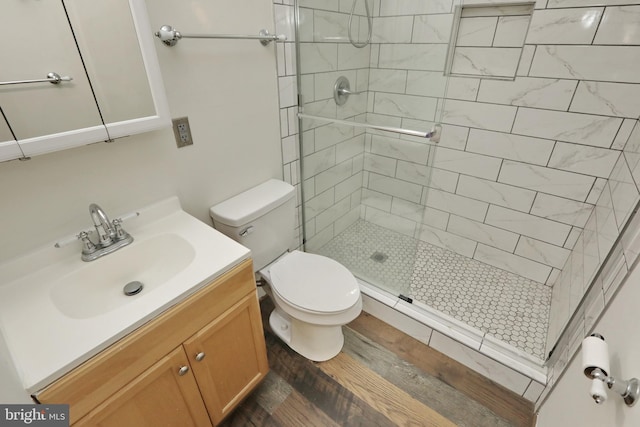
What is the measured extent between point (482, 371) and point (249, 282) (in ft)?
4.13

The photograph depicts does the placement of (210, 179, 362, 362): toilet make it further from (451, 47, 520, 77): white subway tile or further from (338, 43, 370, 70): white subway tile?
(451, 47, 520, 77): white subway tile

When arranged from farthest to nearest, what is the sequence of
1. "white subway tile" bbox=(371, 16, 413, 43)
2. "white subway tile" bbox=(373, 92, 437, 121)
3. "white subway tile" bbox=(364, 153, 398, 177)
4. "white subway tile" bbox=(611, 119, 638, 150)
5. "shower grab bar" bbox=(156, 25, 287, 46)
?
"white subway tile" bbox=(364, 153, 398, 177), "white subway tile" bbox=(371, 16, 413, 43), "white subway tile" bbox=(373, 92, 437, 121), "white subway tile" bbox=(611, 119, 638, 150), "shower grab bar" bbox=(156, 25, 287, 46)

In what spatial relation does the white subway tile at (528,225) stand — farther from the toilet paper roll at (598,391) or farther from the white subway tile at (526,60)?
the toilet paper roll at (598,391)

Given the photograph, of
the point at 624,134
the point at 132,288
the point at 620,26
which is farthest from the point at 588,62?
the point at 132,288

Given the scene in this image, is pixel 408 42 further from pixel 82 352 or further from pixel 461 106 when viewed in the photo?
pixel 82 352

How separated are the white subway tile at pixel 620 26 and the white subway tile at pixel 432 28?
68 cm

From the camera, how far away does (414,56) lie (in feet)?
5.79

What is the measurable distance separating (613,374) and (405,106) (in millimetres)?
1505

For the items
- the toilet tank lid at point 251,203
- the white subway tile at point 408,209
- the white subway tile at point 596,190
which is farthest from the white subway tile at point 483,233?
the toilet tank lid at point 251,203

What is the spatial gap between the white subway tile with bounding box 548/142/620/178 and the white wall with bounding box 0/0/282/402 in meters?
1.56

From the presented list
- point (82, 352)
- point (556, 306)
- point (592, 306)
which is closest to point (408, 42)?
point (592, 306)

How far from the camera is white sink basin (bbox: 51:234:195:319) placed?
3.03 feet

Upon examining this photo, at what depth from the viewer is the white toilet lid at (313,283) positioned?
1.38 m

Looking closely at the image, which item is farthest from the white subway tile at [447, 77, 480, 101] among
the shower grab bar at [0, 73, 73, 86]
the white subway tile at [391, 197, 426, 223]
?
the shower grab bar at [0, 73, 73, 86]
